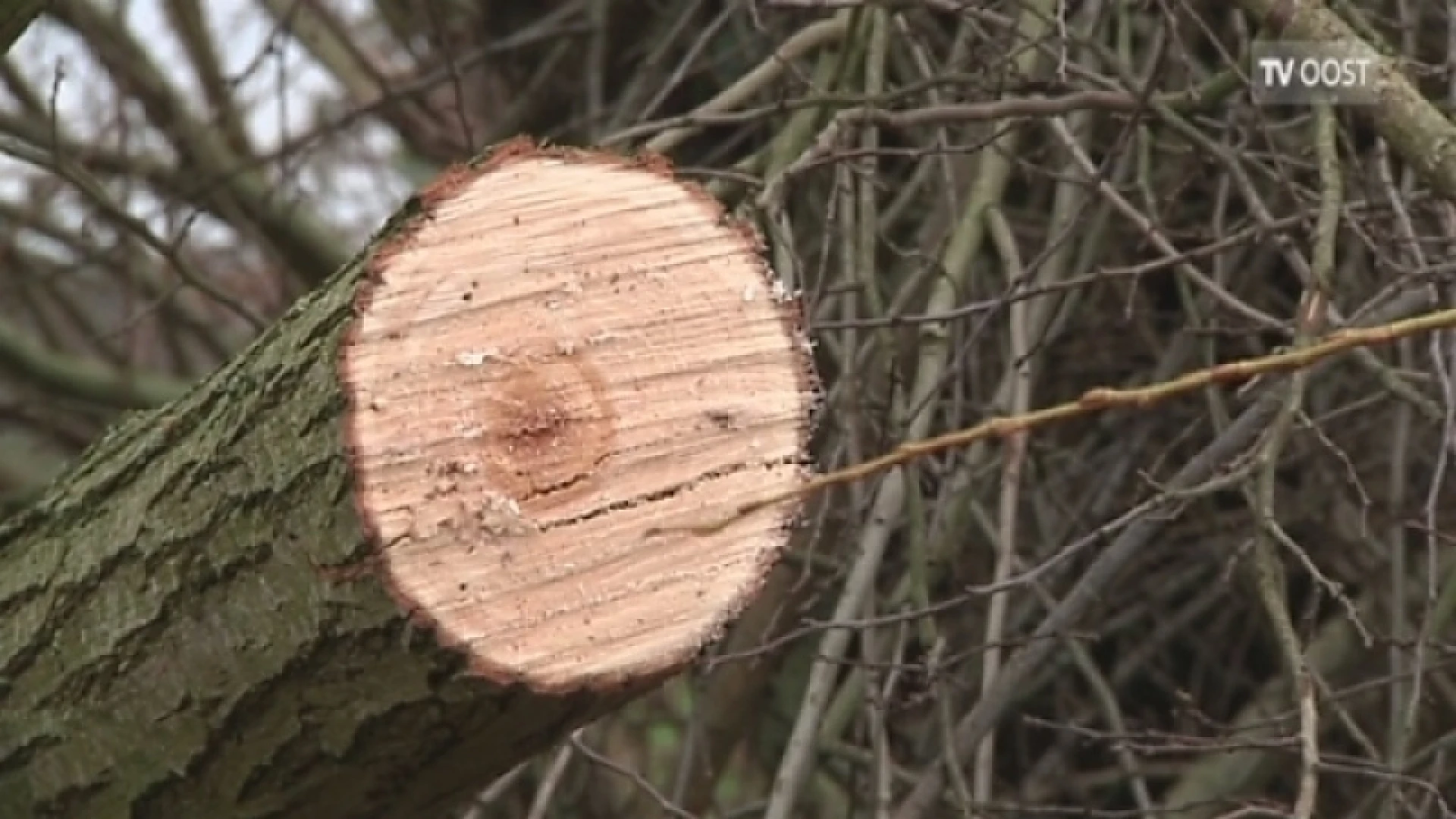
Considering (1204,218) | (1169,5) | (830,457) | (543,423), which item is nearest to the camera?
(543,423)

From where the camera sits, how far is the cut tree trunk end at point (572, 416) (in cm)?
131

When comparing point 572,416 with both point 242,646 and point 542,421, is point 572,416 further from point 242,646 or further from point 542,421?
point 242,646

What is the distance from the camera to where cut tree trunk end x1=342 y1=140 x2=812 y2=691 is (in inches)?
51.6

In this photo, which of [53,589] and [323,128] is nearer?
[53,589]

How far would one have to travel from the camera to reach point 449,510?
131cm

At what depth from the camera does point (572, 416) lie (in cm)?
136

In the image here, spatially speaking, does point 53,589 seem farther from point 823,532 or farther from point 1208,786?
point 1208,786

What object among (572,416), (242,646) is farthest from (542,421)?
(242,646)

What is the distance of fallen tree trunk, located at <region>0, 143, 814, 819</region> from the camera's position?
1315mm

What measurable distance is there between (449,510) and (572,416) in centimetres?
10

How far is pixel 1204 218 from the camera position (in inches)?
127

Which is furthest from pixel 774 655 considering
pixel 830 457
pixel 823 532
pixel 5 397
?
pixel 5 397

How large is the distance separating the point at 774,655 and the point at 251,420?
1503 millimetres

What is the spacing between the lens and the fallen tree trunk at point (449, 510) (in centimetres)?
132
